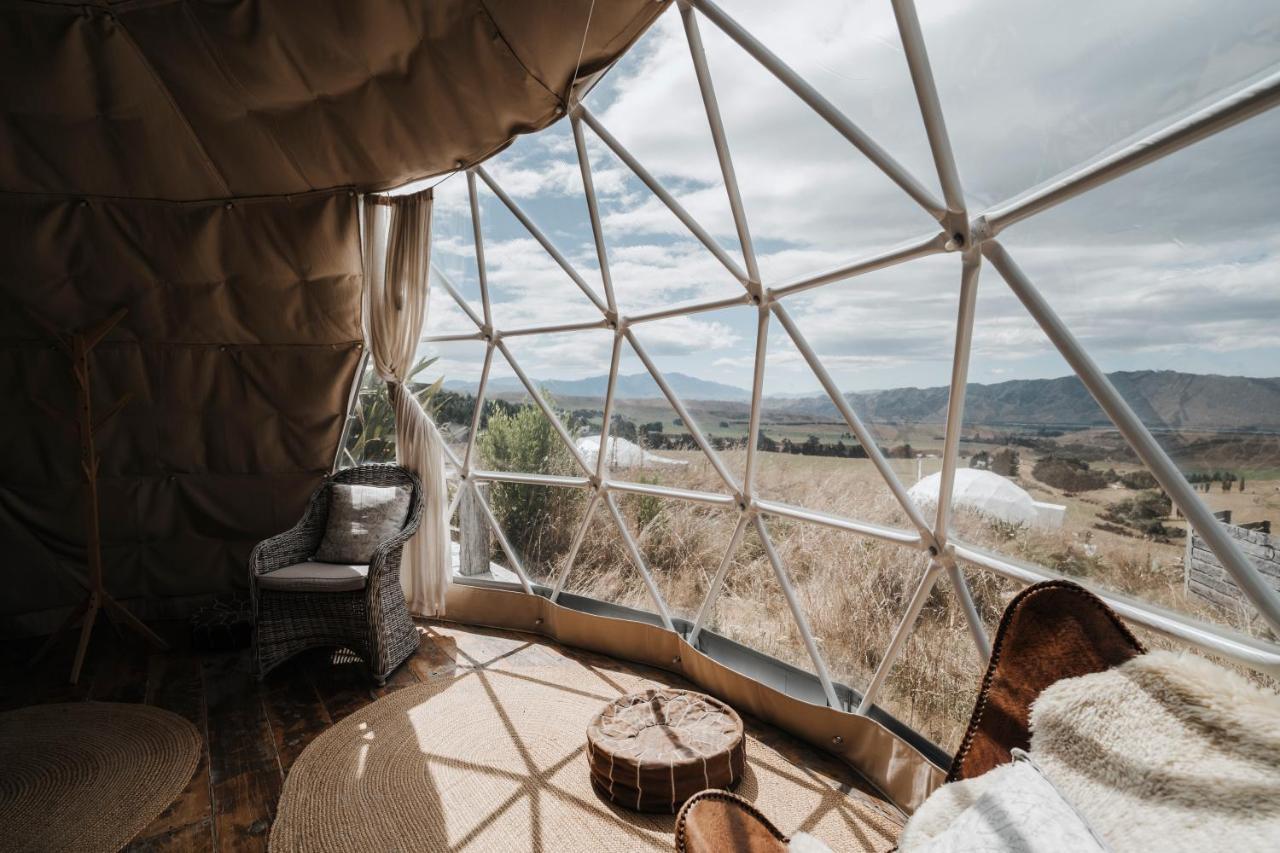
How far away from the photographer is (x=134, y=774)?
3549 millimetres

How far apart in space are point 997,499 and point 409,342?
181 inches

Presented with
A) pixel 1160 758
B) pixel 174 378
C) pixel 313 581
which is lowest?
pixel 313 581

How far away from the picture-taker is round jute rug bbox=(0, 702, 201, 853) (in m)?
3.12

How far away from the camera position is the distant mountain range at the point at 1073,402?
1948 millimetres

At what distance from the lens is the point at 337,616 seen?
4.82 metres

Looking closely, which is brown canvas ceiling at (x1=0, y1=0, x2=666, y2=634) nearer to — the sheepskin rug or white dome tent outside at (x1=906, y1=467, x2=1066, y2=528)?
white dome tent outside at (x1=906, y1=467, x2=1066, y2=528)

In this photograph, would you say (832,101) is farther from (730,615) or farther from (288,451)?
(288,451)

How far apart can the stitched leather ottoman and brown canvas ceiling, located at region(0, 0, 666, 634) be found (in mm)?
3266

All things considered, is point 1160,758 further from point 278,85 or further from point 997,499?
point 278,85

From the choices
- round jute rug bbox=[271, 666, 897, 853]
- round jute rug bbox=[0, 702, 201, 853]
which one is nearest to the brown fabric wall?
round jute rug bbox=[0, 702, 201, 853]

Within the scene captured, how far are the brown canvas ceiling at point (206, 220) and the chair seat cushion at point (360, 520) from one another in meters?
0.83

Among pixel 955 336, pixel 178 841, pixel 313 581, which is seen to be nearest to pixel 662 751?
pixel 178 841

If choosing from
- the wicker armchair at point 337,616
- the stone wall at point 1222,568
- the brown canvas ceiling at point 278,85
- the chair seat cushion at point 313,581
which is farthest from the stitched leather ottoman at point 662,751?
the brown canvas ceiling at point 278,85

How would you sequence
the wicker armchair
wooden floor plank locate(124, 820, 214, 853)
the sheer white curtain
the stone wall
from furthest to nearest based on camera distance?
the sheer white curtain → the wicker armchair → wooden floor plank locate(124, 820, 214, 853) → the stone wall
